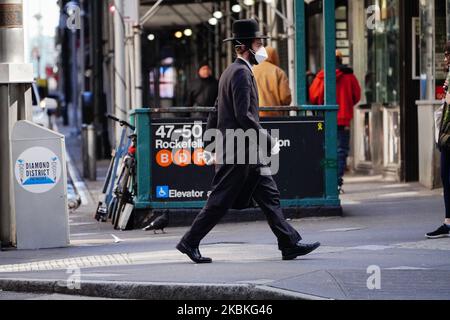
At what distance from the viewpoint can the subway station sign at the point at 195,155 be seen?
14422mm

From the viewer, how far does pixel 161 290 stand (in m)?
9.04

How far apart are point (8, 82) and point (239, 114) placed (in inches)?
137

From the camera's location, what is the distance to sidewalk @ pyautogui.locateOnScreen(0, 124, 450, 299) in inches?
346

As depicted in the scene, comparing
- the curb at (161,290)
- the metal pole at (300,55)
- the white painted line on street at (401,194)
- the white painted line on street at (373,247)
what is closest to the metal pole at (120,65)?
the white painted line on street at (401,194)

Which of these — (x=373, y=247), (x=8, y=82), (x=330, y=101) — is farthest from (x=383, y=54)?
(x=373, y=247)

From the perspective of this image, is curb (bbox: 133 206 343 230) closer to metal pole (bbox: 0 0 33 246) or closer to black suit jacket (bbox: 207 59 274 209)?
metal pole (bbox: 0 0 33 246)

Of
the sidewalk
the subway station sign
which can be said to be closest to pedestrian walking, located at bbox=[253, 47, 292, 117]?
the subway station sign

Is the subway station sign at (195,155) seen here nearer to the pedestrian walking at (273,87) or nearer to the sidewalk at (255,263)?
the sidewalk at (255,263)

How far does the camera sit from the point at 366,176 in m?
21.2

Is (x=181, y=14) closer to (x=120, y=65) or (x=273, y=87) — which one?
(x=120, y=65)

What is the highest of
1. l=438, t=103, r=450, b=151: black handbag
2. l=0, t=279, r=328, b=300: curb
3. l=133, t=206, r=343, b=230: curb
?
l=438, t=103, r=450, b=151: black handbag

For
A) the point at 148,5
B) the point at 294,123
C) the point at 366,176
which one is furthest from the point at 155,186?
the point at 148,5

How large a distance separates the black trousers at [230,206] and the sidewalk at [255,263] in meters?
0.22
